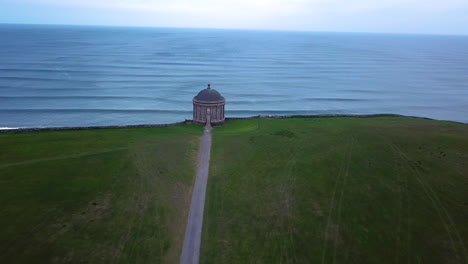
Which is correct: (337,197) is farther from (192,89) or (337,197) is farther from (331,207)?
(192,89)

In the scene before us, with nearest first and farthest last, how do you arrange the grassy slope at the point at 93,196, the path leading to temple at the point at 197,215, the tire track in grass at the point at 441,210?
the grassy slope at the point at 93,196 → the path leading to temple at the point at 197,215 → the tire track in grass at the point at 441,210

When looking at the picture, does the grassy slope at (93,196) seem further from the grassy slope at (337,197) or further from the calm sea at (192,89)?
the calm sea at (192,89)

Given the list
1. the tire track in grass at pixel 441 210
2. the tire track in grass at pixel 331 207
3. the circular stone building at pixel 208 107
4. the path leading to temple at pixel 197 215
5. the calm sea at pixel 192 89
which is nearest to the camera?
the path leading to temple at pixel 197 215

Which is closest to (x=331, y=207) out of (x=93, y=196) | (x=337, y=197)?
(x=337, y=197)

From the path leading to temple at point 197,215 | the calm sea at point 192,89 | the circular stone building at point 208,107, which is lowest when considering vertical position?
the path leading to temple at point 197,215

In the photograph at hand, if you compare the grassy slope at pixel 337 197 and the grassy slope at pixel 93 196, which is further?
the grassy slope at pixel 337 197

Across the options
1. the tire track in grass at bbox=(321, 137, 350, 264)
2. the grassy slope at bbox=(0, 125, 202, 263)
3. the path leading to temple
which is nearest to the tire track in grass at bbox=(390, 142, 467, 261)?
the tire track in grass at bbox=(321, 137, 350, 264)

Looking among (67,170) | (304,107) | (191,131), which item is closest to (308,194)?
(191,131)

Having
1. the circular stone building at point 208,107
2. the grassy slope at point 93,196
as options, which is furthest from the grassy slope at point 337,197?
the circular stone building at point 208,107
